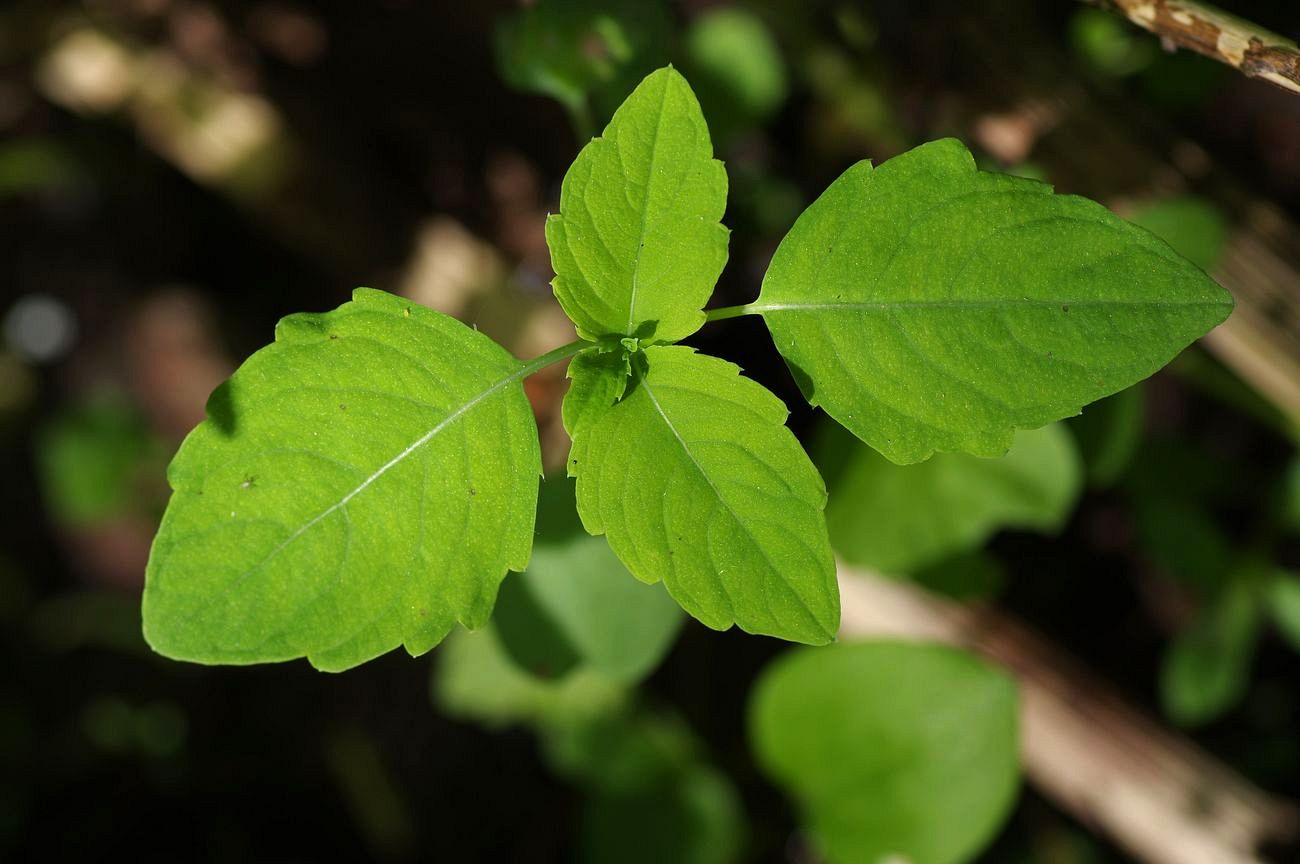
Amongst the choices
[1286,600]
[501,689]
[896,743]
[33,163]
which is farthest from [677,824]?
[33,163]

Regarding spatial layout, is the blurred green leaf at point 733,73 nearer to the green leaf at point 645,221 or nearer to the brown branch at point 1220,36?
the brown branch at point 1220,36

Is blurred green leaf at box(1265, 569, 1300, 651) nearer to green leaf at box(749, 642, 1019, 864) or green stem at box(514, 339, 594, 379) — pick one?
green leaf at box(749, 642, 1019, 864)

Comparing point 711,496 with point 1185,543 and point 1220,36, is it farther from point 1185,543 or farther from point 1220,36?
point 1185,543

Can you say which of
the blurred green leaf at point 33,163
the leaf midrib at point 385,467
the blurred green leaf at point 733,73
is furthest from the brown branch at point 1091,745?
the blurred green leaf at point 33,163

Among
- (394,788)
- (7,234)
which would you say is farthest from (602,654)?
(7,234)

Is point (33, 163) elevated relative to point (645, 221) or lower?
lower
